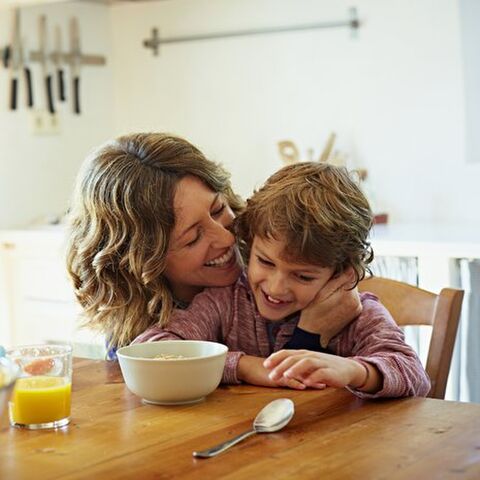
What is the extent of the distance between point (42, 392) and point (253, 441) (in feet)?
0.94

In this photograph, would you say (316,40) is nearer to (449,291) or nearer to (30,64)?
(30,64)

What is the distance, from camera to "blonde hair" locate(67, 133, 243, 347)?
1.70 metres

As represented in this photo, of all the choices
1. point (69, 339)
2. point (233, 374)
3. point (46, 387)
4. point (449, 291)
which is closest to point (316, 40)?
point (69, 339)

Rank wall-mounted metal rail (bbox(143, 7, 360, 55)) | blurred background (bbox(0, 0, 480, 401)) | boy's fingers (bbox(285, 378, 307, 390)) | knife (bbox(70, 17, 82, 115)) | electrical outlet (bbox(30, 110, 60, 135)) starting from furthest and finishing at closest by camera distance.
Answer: knife (bbox(70, 17, 82, 115))
electrical outlet (bbox(30, 110, 60, 135))
wall-mounted metal rail (bbox(143, 7, 360, 55))
blurred background (bbox(0, 0, 480, 401))
boy's fingers (bbox(285, 378, 307, 390))

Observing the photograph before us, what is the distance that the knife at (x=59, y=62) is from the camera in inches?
148

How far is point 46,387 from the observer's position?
1.29 metres

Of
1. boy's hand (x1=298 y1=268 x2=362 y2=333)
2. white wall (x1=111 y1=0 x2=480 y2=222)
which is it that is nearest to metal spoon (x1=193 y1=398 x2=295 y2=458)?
boy's hand (x1=298 y1=268 x2=362 y2=333)

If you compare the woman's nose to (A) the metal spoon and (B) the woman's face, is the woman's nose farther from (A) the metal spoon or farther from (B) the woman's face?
(A) the metal spoon

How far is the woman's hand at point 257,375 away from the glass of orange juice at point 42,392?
0.30 meters

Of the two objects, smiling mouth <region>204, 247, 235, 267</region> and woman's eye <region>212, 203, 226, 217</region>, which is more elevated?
woman's eye <region>212, 203, 226, 217</region>

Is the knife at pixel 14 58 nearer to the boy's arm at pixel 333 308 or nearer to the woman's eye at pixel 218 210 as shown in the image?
the woman's eye at pixel 218 210

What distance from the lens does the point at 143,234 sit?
1706 millimetres

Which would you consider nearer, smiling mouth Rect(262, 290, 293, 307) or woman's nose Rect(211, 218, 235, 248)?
smiling mouth Rect(262, 290, 293, 307)

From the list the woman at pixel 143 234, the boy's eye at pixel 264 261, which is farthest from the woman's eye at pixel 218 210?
the boy's eye at pixel 264 261
